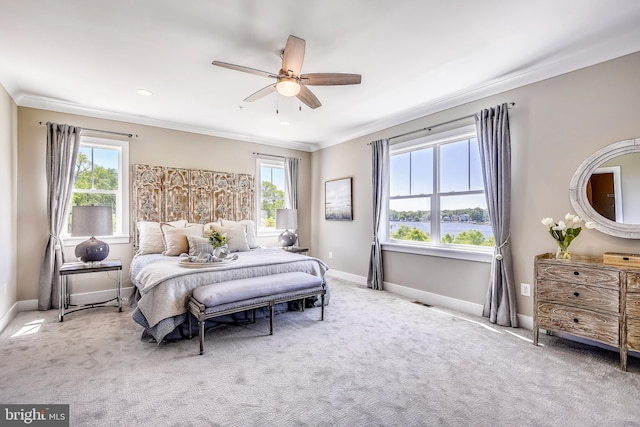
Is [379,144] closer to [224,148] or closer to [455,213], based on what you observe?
[455,213]

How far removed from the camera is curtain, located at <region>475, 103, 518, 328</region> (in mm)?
3234

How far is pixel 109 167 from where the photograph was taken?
4.38m

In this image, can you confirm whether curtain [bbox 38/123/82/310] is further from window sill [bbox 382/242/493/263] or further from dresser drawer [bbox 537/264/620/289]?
dresser drawer [bbox 537/264/620/289]

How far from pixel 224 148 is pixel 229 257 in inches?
93.4

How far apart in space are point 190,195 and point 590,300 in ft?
16.6

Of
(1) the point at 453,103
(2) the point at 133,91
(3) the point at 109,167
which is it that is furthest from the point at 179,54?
(1) the point at 453,103

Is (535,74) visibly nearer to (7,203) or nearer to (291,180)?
(291,180)

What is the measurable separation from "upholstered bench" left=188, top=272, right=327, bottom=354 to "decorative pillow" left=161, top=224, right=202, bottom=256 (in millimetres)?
1331

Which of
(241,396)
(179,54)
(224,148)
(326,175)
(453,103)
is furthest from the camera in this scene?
(326,175)

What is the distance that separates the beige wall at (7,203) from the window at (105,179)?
60cm

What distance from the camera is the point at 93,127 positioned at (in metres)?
4.20

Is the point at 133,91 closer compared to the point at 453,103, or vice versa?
the point at 133,91

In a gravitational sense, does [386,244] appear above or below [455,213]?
below

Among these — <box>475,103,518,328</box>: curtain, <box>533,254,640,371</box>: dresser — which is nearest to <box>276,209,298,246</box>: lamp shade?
<box>475,103,518,328</box>: curtain
